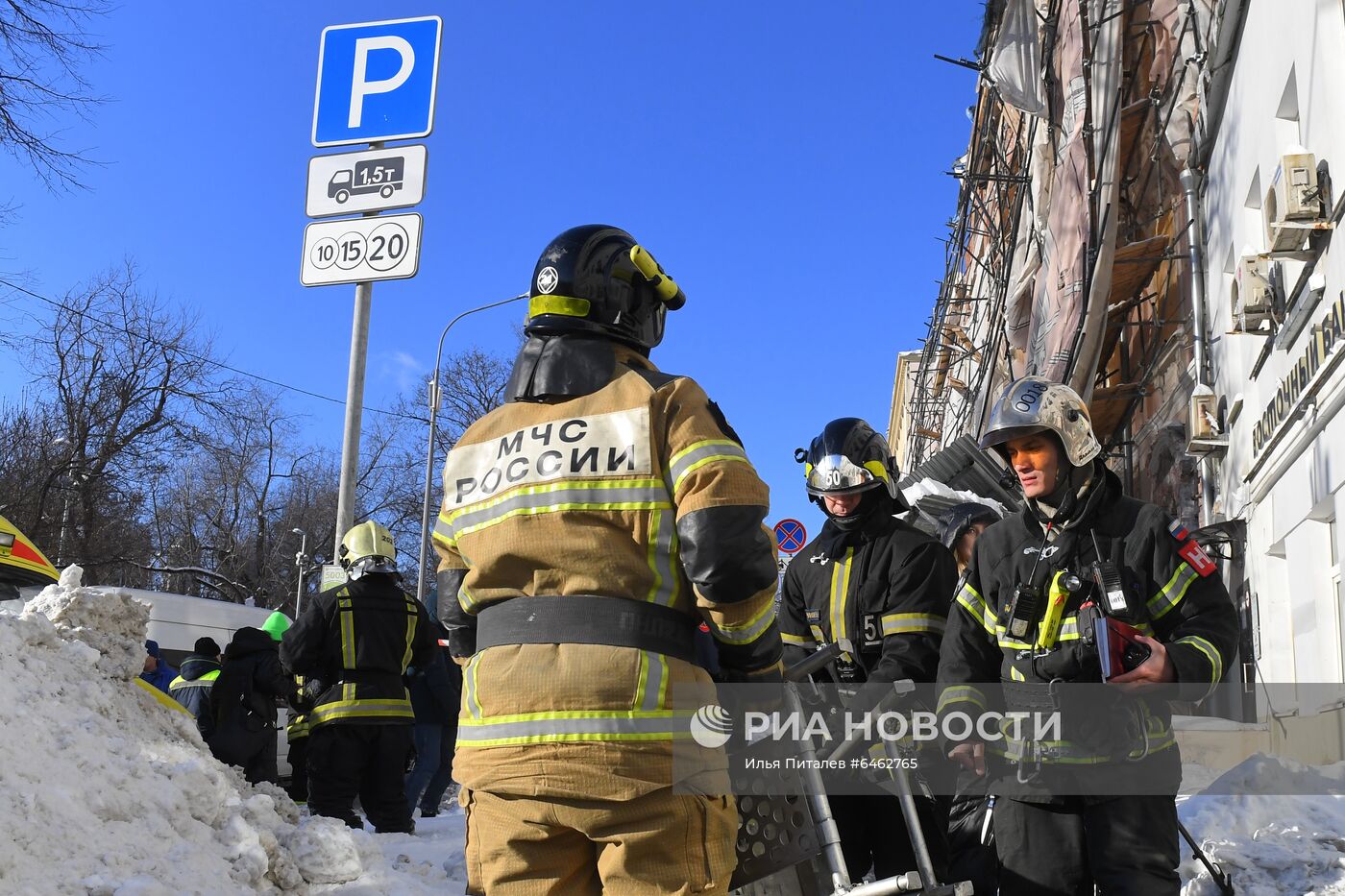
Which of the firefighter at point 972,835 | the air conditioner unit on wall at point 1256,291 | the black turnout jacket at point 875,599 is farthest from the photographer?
the air conditioner unit on wall at point 1256,291

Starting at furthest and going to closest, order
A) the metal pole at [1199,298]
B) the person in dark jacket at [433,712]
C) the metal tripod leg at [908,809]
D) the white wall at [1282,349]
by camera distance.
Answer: the metal pole at [1199,298] → the person in dark jacket at [433,712] → the white wall at [1282,349] → the metal tripod leg at [908,809]

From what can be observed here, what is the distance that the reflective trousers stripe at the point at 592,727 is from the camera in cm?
277

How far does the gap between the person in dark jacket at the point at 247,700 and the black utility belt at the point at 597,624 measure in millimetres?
6563

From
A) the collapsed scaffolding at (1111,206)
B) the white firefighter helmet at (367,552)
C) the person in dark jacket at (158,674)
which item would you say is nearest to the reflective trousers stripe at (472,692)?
the white firefighter helmet at (367,552)

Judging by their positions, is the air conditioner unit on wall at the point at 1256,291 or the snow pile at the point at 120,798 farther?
the air conditioner unit on wall at the point at 1256,291

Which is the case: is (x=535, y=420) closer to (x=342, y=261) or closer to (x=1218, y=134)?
(x=342, y=261)

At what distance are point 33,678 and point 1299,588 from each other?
925cm

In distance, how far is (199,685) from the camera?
1006cm

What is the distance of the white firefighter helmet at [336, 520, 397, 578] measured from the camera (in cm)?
771

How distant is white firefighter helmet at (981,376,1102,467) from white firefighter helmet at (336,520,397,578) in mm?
4561

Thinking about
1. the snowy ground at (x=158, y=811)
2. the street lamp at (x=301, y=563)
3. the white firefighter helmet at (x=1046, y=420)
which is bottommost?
the snowy ground at (x=158, y=811)

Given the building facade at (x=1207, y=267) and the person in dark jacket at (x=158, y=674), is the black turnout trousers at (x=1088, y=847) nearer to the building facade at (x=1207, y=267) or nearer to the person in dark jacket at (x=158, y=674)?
the building facade at (x=1207, y=267)

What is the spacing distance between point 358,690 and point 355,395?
232 cm

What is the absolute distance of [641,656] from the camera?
111 inches
